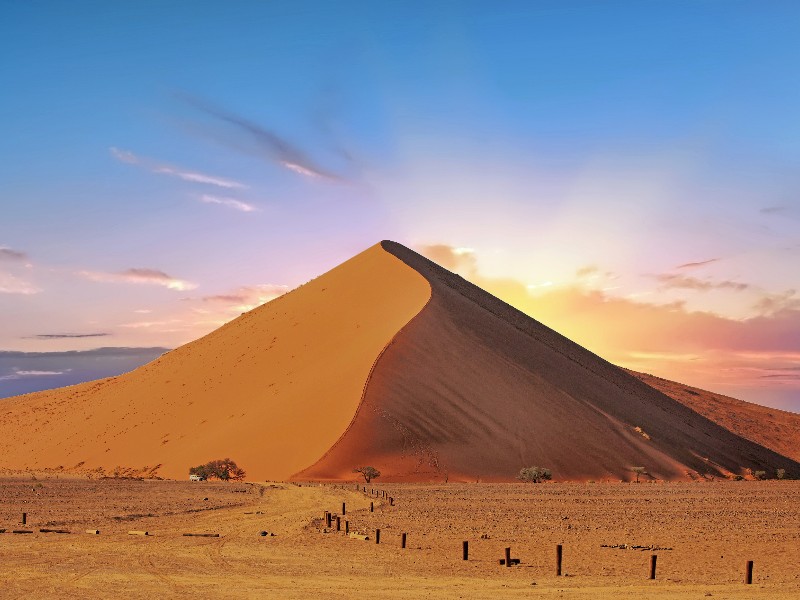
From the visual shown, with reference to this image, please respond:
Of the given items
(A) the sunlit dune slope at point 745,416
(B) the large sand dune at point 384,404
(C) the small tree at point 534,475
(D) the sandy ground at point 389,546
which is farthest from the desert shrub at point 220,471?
(A) the sunlit dune slope at point 745,416

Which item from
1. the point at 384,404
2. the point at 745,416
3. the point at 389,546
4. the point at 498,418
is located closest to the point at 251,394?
the point at 384,404

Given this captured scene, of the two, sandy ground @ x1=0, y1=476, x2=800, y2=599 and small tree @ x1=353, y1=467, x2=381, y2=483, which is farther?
small tree @ x1=353, y1=467, x2=381, y2=483

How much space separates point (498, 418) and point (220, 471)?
18.7 m

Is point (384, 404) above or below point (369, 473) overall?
above

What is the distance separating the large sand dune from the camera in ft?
177

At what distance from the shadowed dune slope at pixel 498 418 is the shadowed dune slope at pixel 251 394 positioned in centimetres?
194

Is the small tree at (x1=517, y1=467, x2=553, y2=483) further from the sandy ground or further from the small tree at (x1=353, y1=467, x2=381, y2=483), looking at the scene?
the sandy ground

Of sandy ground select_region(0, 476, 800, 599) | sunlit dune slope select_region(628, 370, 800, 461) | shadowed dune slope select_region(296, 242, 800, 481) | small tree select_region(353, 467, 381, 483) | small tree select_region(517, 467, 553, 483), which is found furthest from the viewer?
sunlit dune slope select_region(628, 370, 800, 461)

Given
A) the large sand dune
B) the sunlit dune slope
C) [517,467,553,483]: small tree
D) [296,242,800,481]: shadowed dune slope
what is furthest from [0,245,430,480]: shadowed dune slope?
the sunlit dune slope

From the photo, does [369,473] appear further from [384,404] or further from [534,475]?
[534,475]

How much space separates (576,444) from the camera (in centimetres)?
5925

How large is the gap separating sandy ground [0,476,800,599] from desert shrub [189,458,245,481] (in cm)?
1007

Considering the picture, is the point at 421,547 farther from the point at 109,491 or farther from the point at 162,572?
the point at 109,491

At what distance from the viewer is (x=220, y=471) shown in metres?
50.7
